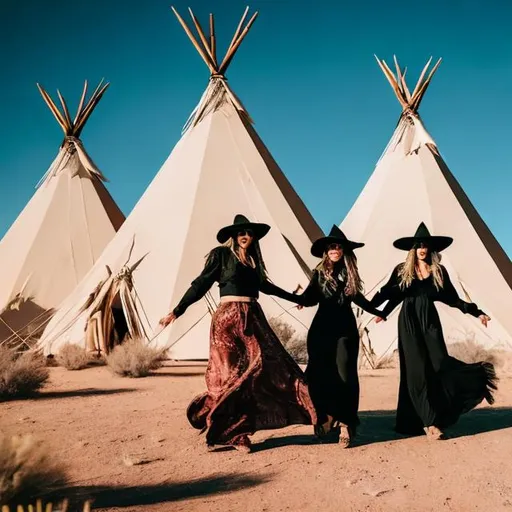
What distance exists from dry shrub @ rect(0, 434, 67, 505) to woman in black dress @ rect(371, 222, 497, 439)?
2.66m

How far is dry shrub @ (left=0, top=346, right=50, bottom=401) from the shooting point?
588 cm

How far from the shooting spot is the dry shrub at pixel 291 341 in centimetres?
899

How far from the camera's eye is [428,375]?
4.25m

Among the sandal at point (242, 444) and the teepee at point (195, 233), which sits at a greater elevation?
the teepee at point (195, 233)

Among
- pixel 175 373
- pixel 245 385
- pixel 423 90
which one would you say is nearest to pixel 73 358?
pixel 175 373

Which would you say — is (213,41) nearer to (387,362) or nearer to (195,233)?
(195,233)

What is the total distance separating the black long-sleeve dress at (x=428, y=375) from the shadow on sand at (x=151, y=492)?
5.25ft

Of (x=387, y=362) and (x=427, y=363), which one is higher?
(x=387, y=362)

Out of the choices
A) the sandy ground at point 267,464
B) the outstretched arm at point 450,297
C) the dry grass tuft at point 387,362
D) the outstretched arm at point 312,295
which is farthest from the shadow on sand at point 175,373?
the outstretched arm at point 450,297

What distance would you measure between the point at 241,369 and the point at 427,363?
4.77 feet

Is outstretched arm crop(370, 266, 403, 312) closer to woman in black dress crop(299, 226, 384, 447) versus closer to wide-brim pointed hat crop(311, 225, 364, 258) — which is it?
woman in black dress crop(299, 226, 384, 447)

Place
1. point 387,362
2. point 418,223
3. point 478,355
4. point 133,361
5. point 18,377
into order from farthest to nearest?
point 418,223, point 387,362, point 478,355, point 133,361, point 18,377

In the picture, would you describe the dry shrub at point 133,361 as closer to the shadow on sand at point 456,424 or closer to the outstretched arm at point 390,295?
the shadow on sand at point 456,424

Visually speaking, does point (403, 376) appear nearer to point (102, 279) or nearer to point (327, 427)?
point (327, 427)
